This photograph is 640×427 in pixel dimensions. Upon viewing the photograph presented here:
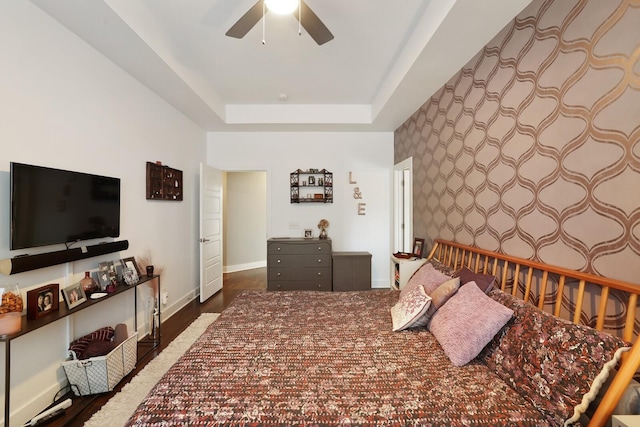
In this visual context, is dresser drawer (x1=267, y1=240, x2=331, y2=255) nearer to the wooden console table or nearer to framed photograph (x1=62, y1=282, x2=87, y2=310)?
the wooden console table

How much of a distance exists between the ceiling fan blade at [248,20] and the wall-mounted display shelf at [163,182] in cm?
183

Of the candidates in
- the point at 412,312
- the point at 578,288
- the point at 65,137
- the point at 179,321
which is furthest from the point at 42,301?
the point at 578,288

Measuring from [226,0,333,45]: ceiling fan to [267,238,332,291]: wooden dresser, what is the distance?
2790 millimetres

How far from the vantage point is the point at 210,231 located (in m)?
4.19

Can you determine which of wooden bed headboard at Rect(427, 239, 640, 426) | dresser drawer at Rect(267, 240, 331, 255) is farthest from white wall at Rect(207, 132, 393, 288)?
wooden bed headboard at Rect(427, 239, 640, 426)

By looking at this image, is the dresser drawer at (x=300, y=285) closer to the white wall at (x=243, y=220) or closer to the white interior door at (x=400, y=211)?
the white interior door at (x=400, y=211)

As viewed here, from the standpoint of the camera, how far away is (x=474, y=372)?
1.36 metres

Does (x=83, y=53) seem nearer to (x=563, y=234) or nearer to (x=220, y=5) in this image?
(x=220, y=5)

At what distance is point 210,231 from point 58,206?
2.34m

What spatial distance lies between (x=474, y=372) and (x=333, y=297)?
4.24ft

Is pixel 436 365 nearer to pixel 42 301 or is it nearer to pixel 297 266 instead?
pixel 42 301

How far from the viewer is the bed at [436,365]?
1044mm

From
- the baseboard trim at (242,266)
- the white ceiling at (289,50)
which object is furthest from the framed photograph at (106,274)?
the baseboard trim at (242,266)

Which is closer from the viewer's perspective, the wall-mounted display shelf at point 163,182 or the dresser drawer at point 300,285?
the wall-mounted display shelf at point 163,182
